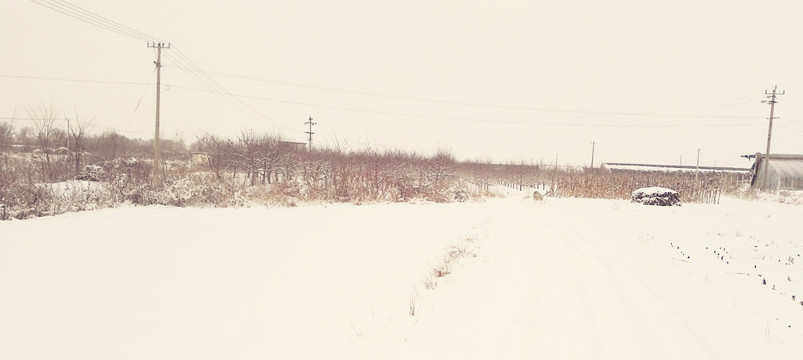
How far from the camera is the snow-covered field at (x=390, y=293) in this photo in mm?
3729

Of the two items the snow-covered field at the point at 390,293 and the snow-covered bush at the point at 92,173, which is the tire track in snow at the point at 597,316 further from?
the snow-covered bush at the point at 92,173

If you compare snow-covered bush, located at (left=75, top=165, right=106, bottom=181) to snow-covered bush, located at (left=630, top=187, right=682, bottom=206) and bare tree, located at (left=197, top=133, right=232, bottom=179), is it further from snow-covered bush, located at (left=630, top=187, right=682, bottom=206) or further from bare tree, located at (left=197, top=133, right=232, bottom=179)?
snow-covered bush, located at (left=630, top=187, right=682, bottom=206)

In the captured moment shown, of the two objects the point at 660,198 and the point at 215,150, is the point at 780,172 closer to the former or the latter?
the point at 660,198

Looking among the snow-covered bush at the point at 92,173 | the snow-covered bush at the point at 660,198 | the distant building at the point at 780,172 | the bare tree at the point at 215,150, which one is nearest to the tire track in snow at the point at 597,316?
the snow-covered bush at the point at 660,198

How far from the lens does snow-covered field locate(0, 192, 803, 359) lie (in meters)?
3.73

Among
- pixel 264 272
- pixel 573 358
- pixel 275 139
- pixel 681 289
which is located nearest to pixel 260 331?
pixel 264 272

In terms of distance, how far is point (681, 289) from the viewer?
539 cm

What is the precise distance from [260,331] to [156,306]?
200 centimetres

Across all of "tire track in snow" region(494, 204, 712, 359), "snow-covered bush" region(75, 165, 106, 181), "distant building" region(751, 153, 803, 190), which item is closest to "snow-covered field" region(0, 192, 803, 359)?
"tire track in snow" region(494, 204, 712, 359)

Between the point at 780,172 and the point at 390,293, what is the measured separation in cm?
4760

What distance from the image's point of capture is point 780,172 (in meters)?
32.9

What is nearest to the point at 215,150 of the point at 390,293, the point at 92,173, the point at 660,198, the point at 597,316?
the point at 92,173

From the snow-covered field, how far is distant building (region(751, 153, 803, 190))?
33975mm

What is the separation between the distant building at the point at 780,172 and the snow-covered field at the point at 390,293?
33975 millimetres
